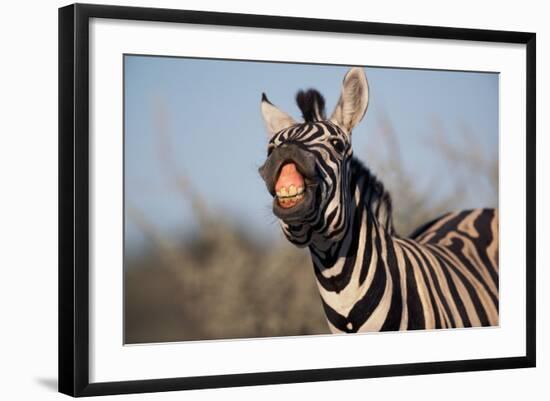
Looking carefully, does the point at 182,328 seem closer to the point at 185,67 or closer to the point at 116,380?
the point at 116,380

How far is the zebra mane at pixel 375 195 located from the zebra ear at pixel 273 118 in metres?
0.40

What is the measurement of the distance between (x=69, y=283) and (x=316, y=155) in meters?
1.33

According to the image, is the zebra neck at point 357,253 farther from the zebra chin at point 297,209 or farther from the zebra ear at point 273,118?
the zebra ear at point 273,118

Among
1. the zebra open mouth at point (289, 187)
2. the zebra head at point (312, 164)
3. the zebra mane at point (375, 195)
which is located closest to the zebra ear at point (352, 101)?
the zebra head at point (312, 164)

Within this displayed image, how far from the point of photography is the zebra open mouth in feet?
18.4

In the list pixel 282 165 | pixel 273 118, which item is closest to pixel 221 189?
pixel 282 165

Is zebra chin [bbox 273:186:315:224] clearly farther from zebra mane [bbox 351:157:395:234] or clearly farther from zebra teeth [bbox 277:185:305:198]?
zebra mane [bbox 351:157:395:234]

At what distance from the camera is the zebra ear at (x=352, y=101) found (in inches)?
227

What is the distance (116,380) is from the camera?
530cm

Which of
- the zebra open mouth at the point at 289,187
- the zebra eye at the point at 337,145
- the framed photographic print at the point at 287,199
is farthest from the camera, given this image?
the zebra eye at the point at 337,145

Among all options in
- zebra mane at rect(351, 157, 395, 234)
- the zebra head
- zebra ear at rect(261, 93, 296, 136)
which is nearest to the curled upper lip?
the zebra head

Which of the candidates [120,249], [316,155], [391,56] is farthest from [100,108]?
[391,56]

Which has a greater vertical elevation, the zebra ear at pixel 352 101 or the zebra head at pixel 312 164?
the zebra ear at pixel 352 101

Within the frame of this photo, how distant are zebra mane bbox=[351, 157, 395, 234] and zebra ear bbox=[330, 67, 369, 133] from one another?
0.19 meters
